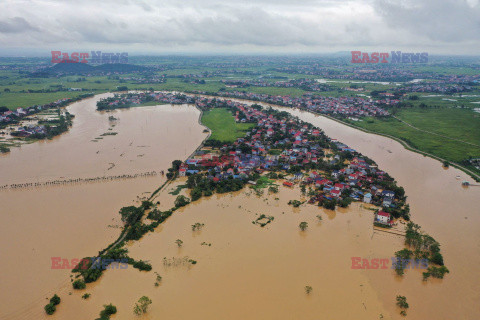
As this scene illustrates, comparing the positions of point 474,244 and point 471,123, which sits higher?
point 471,123

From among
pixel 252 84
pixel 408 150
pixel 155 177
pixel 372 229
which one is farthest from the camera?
pixel 252 84

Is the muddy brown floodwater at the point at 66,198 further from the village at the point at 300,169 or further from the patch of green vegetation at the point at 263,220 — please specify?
the patch of green vegetation at the point at 263,220

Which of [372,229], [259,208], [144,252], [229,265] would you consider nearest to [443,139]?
[372,229]

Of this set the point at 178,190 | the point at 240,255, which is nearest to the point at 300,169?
the point at 178,190

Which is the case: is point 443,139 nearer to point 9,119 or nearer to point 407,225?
point 407,225

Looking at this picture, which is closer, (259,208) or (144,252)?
(144,252)

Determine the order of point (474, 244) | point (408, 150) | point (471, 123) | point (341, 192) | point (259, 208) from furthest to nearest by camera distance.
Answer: point (471, 123), point (408, 150), point (341, 192), point (259, 208), point (474, 244)
